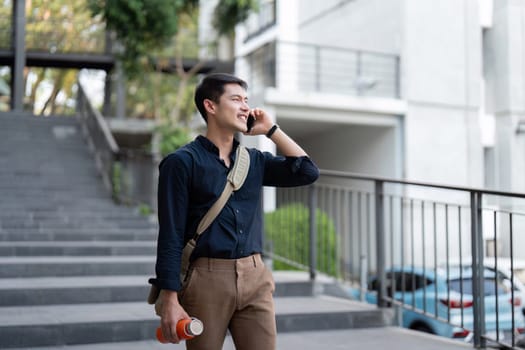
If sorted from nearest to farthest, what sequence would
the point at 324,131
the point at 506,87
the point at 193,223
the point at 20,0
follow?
the point at 193,223, the point at 506,87, the point at 324,131, the point at 20,0

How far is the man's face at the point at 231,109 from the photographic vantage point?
2.77 meters

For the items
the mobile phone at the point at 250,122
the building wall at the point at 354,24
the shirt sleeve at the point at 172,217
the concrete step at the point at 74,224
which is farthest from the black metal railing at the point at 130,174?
the shirt sleeve at the point at 172,217

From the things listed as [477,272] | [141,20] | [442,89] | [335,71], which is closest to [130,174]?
[141,20]

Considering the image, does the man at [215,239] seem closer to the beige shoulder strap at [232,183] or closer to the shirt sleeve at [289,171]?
the beige shoulder strap at [232,183]

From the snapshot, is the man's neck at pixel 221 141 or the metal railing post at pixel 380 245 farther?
the metal railing post at pixel 380 245

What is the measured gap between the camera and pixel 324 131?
18281 millimetres

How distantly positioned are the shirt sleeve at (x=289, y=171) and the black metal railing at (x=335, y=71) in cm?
1220

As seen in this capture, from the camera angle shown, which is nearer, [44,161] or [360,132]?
[44,161]

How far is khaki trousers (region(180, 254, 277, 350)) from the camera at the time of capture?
8.67 feet

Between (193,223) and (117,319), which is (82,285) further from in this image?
(193,223)

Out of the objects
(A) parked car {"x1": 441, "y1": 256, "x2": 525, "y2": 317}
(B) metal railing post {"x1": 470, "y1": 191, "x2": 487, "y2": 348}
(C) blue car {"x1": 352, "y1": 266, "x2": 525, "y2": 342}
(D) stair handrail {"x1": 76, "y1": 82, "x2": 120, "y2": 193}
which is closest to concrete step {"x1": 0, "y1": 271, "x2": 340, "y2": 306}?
(C) blue car {"x1": 352, "y1": 266, "x2": 525, "y2": 342}

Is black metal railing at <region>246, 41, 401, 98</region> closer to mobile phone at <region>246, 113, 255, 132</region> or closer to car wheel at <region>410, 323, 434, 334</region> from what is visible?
car wheel at <region>410, 323, 434, 334</region>

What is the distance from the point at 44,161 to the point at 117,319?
8911mm

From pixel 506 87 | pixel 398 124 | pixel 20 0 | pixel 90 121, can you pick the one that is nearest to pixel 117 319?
pixel 90 121
